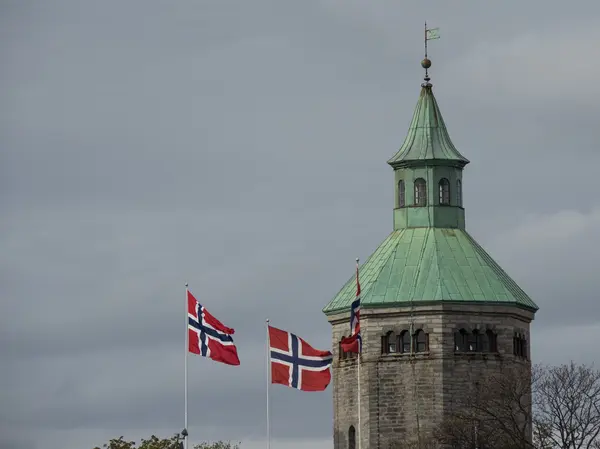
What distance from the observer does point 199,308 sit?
143375 millimetres

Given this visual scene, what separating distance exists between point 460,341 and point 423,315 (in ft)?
7.47

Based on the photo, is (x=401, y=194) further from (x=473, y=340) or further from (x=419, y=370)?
(x=419, y=370)

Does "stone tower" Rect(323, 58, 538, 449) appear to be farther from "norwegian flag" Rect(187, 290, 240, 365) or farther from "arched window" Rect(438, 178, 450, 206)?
"norwegian flag" Rect(187, 290, 240, 365)

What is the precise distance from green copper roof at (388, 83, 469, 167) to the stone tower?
69 millimetres

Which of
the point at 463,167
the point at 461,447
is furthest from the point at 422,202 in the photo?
the point at 461,447

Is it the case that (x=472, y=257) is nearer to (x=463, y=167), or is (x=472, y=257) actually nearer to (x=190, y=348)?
(x=463, y=167)

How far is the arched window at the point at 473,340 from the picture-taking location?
563 ft

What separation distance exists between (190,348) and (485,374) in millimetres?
31110

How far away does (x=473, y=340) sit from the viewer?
564 ft

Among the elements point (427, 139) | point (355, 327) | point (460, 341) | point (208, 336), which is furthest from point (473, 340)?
point (208, 336)

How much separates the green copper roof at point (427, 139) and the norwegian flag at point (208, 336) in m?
32.7

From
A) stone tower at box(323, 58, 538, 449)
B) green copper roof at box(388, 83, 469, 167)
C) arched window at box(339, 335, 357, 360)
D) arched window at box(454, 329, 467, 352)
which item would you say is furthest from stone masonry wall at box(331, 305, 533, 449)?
green copper roof at box(388, 83, 469, 167)

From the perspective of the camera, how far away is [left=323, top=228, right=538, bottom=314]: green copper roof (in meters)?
171

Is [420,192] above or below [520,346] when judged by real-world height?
above
